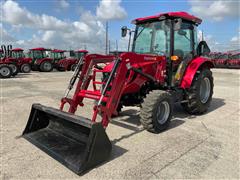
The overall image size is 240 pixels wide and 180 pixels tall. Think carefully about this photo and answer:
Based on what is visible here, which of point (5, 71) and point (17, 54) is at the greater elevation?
point (17, 54)

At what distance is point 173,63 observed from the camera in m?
5.28

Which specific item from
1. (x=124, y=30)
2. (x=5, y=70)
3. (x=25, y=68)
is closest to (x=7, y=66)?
(x=5, y=70)

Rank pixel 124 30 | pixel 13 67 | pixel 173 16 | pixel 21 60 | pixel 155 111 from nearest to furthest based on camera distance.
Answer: pixel 155 111 < pixel 173 16 < pixel 124 30 < pixel 13 67 < pixel 21 60

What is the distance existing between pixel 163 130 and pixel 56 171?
7.46 feet

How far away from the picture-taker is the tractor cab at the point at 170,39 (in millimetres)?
5129

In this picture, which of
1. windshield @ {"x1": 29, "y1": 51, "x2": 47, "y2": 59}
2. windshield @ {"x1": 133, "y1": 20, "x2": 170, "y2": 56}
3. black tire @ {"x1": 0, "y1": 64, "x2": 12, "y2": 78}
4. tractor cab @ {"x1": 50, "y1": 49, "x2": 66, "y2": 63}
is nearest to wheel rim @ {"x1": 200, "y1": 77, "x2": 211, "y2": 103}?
windshield @ {"x1": 133, "y1": 20, "x2": 170, "y2": 56}

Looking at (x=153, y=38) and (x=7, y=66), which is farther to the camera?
(x=7, y=66)

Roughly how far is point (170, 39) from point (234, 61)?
25.4m

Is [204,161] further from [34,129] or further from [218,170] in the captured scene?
[34,129]

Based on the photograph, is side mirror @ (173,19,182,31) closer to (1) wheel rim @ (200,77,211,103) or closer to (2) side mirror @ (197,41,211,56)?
(2) side mirror @ (197,41,211,56)

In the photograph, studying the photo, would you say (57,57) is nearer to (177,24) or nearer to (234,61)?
(177,24)

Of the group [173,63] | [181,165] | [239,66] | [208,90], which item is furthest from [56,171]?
[239,66]

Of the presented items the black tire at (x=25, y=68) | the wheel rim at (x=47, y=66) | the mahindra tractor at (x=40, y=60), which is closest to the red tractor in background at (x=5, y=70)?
the black tire at (x=25, y=68)

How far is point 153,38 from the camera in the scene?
5.40m
